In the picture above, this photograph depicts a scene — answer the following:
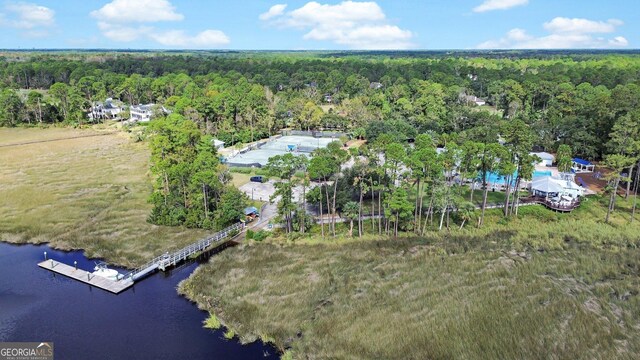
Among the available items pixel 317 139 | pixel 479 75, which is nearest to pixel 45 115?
pixel 317 139

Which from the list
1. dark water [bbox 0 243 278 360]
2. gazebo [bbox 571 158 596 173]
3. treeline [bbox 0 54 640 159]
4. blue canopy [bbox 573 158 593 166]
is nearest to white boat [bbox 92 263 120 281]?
dark water [bbox 0 243 278 360]

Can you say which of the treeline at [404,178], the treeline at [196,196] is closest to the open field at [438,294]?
the treeline at [404,178]

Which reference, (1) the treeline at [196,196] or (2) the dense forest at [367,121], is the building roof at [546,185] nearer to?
(2) the dense forest at [367,121]

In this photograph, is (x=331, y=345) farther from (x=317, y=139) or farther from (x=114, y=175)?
(x=317, y=139)

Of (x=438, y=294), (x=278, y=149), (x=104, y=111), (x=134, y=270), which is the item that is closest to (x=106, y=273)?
(x=134, y=270)

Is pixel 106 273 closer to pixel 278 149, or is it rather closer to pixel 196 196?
pixel 196 196

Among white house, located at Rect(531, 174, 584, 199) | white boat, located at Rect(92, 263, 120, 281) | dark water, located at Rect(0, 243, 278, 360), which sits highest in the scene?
white house, located at Rect(531, 174, 584, 199)

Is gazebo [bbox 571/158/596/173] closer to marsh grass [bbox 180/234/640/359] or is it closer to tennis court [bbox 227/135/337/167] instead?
marsh grass [bbox 180/234/640/359]
